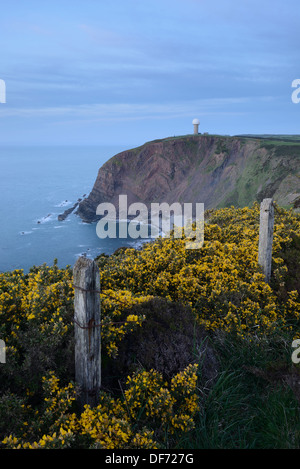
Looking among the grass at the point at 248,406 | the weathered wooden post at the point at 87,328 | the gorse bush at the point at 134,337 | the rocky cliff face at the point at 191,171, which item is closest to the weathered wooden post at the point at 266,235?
the gorse bush at the point at 134,337

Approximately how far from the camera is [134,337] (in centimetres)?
466

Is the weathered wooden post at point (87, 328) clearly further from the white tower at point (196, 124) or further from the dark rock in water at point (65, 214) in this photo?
the white tower at point (196, 124)

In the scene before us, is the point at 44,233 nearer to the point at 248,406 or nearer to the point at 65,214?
the point at 65,214

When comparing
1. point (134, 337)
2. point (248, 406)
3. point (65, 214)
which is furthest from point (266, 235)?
point (65, 214)

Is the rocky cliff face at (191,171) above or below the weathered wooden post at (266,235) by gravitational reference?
above

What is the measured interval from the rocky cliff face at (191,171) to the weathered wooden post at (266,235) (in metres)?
70.3

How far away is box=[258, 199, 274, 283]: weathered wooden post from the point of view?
7.26 metres

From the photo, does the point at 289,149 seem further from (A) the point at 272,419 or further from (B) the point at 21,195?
(B) the point at 21,195

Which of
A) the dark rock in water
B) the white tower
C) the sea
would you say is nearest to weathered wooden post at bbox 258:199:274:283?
the sea

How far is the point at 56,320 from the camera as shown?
447 centimetres

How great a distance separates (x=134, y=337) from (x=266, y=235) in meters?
4.10

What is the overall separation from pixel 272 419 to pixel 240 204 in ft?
242

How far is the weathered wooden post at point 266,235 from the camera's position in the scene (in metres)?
7.26

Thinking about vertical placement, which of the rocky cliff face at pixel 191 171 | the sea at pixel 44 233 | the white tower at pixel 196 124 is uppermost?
the white tower at pixel 196 124
